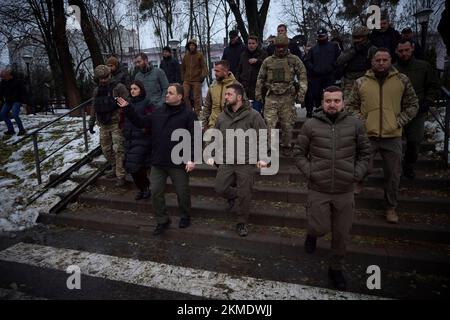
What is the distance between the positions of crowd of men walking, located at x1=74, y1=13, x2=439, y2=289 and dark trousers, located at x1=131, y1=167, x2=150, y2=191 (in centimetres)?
2

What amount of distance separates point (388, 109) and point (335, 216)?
1.69m

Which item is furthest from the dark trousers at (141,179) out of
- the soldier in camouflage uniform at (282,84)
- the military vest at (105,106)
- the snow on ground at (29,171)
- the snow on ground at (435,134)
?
the snow on ground at (435,134)

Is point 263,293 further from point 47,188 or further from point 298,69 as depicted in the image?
point 47,188

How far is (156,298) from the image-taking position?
3.42 meters

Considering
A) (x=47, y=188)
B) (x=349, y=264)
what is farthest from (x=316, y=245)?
(x=47, y=188)

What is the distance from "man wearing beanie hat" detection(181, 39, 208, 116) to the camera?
314 inches

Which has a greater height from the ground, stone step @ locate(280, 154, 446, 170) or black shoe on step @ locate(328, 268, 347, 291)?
stone step @ locate(280, 154, 446, 170)

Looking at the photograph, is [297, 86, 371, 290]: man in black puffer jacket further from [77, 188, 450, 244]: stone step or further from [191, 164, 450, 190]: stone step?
[191, 164, 450, 190]: stone step

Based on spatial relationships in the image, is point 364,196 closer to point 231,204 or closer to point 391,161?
point 391,161

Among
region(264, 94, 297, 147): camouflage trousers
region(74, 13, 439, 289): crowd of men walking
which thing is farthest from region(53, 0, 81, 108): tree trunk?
region(264, 94, 297, 147): camouflage trousers

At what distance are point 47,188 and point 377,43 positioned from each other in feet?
22.5

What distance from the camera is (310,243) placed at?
4.04 m

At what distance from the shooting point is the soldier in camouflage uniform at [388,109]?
413cm

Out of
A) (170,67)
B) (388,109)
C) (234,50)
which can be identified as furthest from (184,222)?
(170,67)
